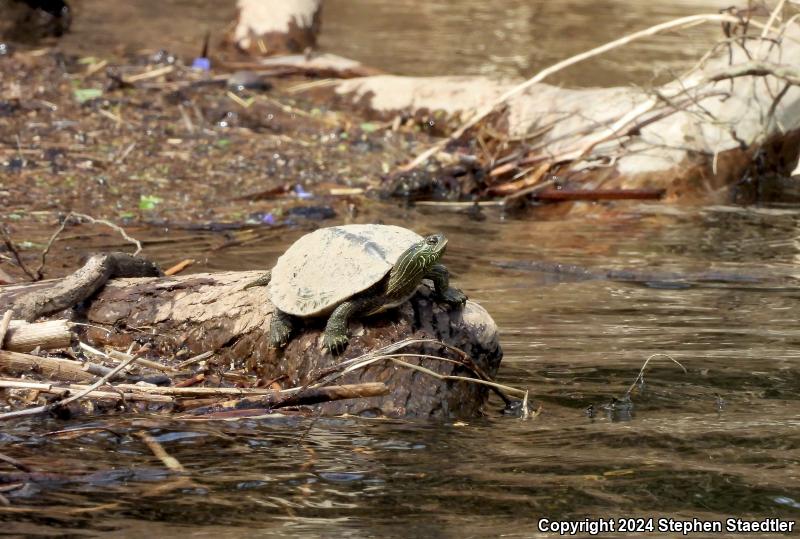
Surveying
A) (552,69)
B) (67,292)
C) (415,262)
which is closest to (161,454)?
(415,262)

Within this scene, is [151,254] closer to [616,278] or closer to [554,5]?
[616,278]

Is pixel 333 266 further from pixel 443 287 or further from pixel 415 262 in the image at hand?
pixel 443 287

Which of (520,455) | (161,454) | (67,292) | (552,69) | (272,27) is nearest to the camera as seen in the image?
(161,454)

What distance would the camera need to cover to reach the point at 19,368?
15.9 ft

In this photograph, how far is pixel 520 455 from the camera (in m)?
4.41

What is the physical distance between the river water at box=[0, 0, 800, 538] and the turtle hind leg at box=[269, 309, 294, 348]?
38cm

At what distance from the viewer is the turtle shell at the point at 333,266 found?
4617 mm

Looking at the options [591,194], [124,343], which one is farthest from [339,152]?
[124,343]

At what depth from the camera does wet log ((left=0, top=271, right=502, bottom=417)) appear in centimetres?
477

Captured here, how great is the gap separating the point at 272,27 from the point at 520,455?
9717 millimetres

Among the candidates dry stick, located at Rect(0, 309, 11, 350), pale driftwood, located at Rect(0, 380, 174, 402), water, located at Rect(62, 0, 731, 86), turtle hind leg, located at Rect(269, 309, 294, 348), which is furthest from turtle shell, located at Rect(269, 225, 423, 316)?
water, located at Rect(62, 0, 731, 86)

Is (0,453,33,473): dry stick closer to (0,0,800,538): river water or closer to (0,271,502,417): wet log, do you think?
(0,0,800,538): river water

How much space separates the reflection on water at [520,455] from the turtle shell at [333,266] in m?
0.49

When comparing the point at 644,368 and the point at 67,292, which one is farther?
the point at 644,368
